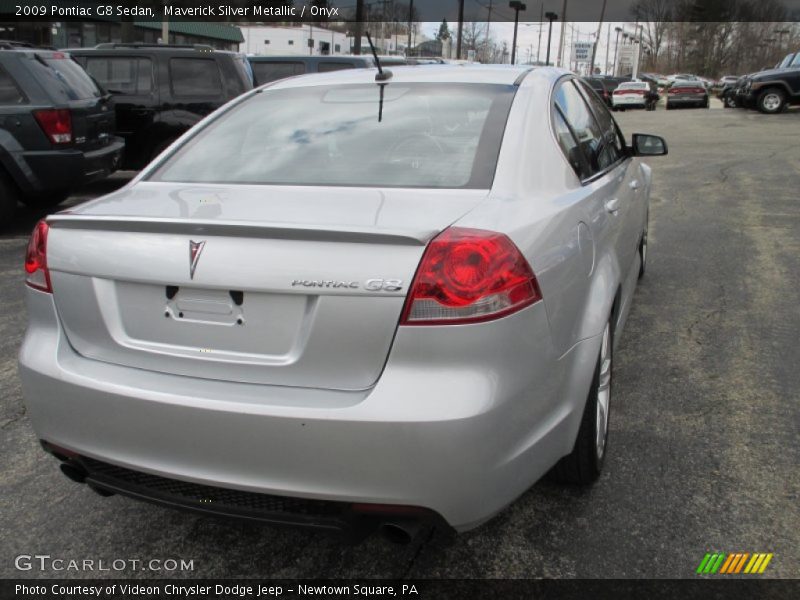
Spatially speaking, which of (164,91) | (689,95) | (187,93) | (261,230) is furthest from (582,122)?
(689,95)

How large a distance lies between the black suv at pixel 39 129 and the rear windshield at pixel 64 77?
0.01 m

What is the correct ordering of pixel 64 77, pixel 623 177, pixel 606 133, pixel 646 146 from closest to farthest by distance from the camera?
A: pixel 623 177 < pixel 606 133 < pixel 646 146 < pixel 64 77

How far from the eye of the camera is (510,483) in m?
2.07

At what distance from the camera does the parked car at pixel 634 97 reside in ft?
111

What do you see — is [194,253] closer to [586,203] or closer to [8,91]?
[586,203]

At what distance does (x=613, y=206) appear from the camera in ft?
10.7

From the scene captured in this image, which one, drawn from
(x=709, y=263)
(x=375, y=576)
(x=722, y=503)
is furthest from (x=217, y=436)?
(x=709, y=263)

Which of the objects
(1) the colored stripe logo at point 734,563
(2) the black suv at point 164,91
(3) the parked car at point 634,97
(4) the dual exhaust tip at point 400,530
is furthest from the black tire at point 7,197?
(3) the parked car at point 634,97

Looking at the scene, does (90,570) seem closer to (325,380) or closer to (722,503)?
(325,380)

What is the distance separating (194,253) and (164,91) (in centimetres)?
822

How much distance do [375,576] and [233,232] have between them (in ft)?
4.02

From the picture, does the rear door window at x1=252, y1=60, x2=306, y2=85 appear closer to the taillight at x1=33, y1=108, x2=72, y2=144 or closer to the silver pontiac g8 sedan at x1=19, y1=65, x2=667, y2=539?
the taillight at x1=33, y1=108, x2=72, y2=144

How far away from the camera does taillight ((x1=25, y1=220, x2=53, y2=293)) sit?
2.31 m

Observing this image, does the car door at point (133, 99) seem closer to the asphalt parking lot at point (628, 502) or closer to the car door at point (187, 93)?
the car door at point (187, 93)
